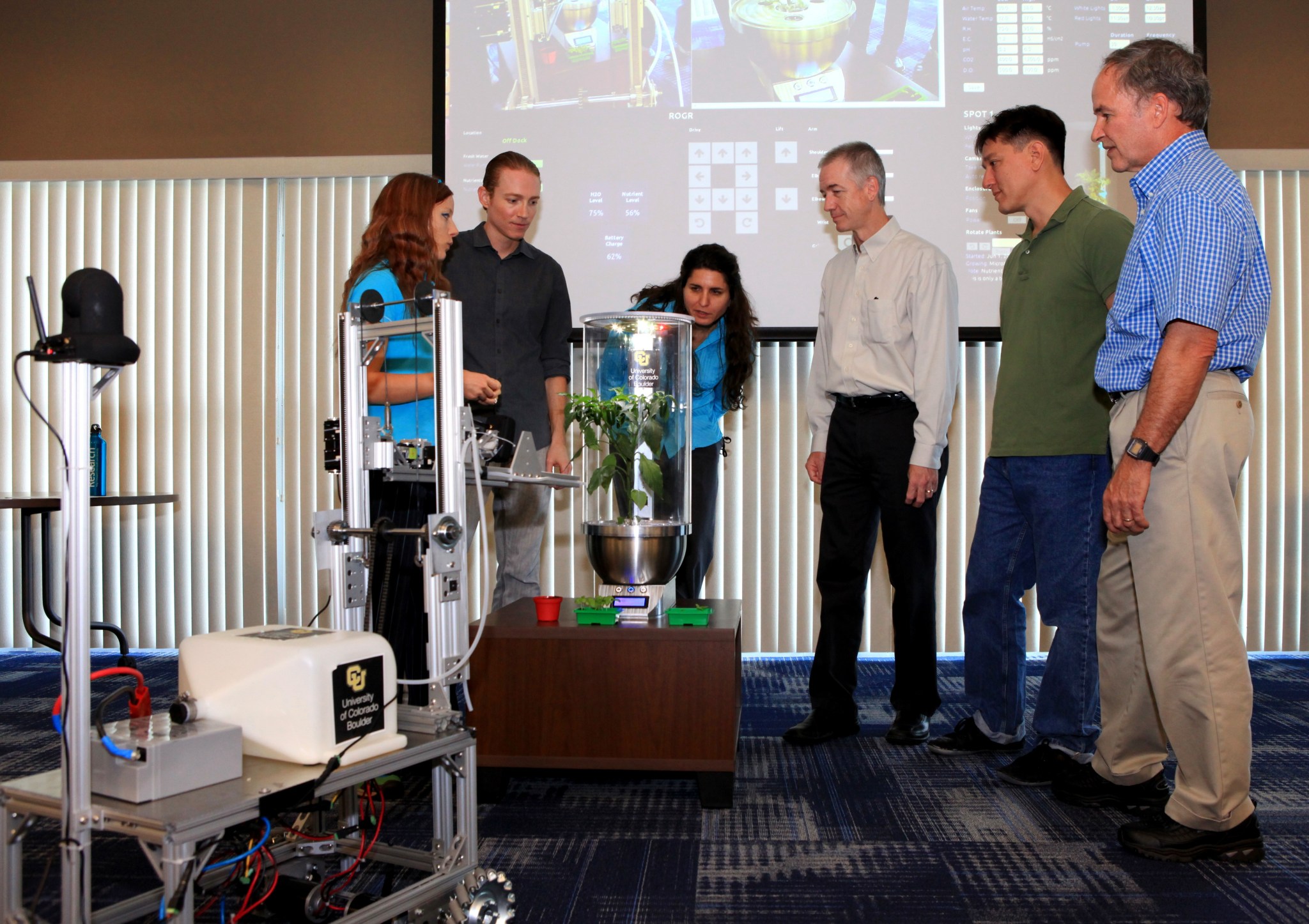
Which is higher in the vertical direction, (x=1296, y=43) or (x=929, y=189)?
(x=1296, y=43)

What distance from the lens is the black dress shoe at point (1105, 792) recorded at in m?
2.14

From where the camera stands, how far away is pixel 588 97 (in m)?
3.88

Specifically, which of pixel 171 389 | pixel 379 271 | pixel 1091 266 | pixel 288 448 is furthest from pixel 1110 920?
pixel 171 389

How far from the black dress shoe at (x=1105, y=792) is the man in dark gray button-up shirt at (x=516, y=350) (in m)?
1.55

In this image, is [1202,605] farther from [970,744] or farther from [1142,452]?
[970,744]

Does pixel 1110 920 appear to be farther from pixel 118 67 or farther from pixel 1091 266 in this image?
pixel 118 67

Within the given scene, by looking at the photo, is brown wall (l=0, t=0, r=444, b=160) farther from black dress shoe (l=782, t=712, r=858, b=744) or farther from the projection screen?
black dress shoe (l=782, t=712, r=858, b=744)

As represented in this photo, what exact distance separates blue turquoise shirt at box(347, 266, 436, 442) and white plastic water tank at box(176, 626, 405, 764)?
809 mm

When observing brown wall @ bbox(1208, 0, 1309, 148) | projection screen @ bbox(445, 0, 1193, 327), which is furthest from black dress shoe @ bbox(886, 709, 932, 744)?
brown wall @ bbox(1208, 0, 1309, 148)

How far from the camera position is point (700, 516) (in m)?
3.20

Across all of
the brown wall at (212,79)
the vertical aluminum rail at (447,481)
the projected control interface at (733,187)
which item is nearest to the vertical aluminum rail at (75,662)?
the vertical aluminum rail at (447,481)

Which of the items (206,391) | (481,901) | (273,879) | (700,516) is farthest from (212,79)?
(481,901)

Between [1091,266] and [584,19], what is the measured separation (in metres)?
2.38

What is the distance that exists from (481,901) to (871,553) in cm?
168
